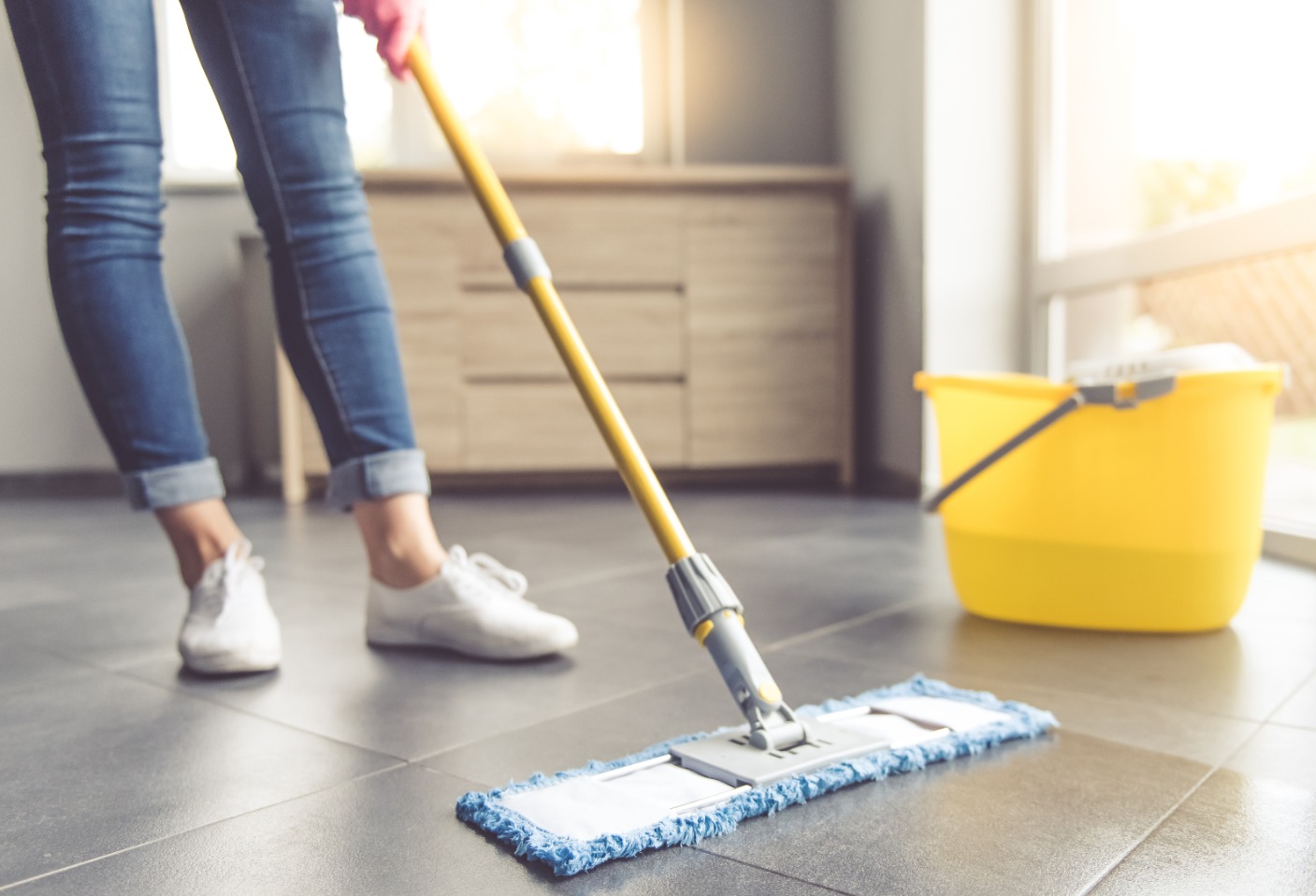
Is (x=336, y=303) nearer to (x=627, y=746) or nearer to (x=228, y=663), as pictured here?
(x=228, y=663)

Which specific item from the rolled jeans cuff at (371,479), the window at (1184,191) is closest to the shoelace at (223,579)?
the rolled jeans cuff at (371,479)

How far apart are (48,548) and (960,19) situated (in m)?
2.02

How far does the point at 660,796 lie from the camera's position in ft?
2.26

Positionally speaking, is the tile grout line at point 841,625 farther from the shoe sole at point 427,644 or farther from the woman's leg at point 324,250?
the woman's leg at point 324,250

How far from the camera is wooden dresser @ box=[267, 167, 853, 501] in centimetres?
270

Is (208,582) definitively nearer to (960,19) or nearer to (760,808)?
(760,808)

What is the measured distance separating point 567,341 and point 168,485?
0.44m

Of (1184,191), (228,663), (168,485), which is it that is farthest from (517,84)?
(228,663)

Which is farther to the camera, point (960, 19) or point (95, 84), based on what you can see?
point (960, 19)

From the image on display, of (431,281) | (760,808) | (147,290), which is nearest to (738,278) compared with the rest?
(431,281)

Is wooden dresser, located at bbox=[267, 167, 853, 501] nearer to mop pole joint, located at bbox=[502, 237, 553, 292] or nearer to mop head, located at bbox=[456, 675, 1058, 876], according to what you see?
mop pole joint, located at bbox=[502, 237, 553, 292]

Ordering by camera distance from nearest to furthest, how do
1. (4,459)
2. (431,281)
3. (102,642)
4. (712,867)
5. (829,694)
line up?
1. (712,867)
2. (829,694)
3. (102,642)
4. (431,281)
5. (4,459)

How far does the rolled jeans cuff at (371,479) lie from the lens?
1056mm

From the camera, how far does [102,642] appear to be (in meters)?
1.19
